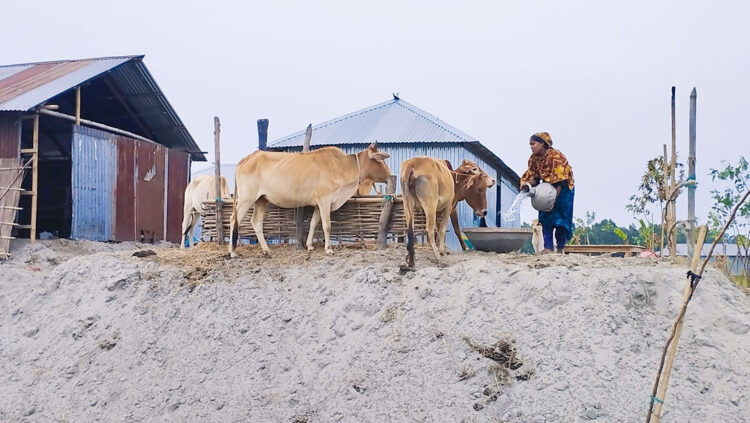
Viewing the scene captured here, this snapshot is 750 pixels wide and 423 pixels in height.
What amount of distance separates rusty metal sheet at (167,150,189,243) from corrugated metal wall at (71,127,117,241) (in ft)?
7.65

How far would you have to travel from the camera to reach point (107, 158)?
17.6 meters

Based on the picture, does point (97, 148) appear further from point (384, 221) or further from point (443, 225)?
point (443, 225)

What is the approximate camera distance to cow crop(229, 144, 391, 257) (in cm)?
1008

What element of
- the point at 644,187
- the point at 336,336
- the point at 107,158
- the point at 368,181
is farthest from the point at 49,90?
the point at 644,187

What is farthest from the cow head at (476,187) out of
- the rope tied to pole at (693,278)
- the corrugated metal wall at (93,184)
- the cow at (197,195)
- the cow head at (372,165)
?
the corrugated metal wall at (93,184)

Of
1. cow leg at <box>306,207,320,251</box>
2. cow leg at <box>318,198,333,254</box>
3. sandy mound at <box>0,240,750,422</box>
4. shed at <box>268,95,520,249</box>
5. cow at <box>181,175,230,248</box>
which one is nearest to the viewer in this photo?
sandy mound at <box>0,240,750,422</box>

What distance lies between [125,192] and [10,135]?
10.9 feet

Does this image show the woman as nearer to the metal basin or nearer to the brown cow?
the metal basin

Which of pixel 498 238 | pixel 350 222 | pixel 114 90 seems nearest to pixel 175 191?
pixel 114 90

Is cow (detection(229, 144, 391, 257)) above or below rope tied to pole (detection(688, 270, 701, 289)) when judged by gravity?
above

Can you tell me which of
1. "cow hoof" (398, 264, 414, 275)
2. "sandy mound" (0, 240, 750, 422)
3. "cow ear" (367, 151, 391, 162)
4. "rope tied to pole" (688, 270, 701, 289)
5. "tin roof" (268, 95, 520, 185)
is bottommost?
"sandy mound" (0, 240, 750, 422)

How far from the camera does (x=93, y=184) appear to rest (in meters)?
17.1

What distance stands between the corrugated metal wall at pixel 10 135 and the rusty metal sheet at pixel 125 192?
2896mm

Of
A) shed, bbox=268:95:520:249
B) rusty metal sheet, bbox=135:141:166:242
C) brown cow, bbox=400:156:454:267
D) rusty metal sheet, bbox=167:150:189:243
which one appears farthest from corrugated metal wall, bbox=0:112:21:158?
brown cow, bbox=400:156:454:267
